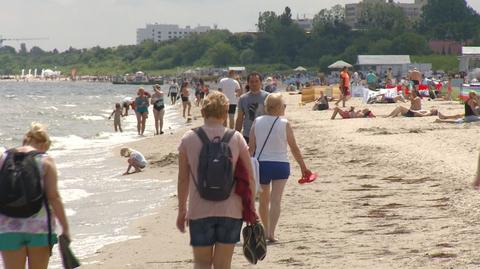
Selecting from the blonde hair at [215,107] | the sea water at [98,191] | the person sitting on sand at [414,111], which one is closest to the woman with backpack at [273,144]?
the sea water at [98,191]

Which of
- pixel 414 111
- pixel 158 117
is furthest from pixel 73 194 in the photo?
pixel 158 117

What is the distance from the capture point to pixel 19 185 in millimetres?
6039

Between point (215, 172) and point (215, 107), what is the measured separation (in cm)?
46

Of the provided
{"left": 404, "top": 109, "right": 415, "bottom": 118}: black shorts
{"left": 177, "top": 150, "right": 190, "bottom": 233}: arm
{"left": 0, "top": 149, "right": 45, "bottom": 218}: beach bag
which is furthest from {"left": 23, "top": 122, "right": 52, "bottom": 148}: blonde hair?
{"left": 404, "top": 109, "right": 415, "bottom": 118}: black shorts

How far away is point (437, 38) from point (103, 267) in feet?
485

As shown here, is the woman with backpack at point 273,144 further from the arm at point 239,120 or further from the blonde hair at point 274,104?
the arm at point 239,120

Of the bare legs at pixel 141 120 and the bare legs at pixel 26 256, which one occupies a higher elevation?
the bare legs at pixel 26 256

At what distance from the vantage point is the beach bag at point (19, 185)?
19.8 feet

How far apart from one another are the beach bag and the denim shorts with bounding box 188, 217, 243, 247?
0.96 meters

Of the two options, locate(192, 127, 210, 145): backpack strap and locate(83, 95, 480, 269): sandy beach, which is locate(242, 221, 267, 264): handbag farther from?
locate(83, 95, 480, 269): sandy beach

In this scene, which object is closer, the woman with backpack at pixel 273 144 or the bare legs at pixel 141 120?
the woman with backpack at pixel 273 144

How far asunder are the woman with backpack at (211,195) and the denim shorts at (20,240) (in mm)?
850

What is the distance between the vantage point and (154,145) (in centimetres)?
2339

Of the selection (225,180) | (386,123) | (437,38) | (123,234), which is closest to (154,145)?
(386,123)
